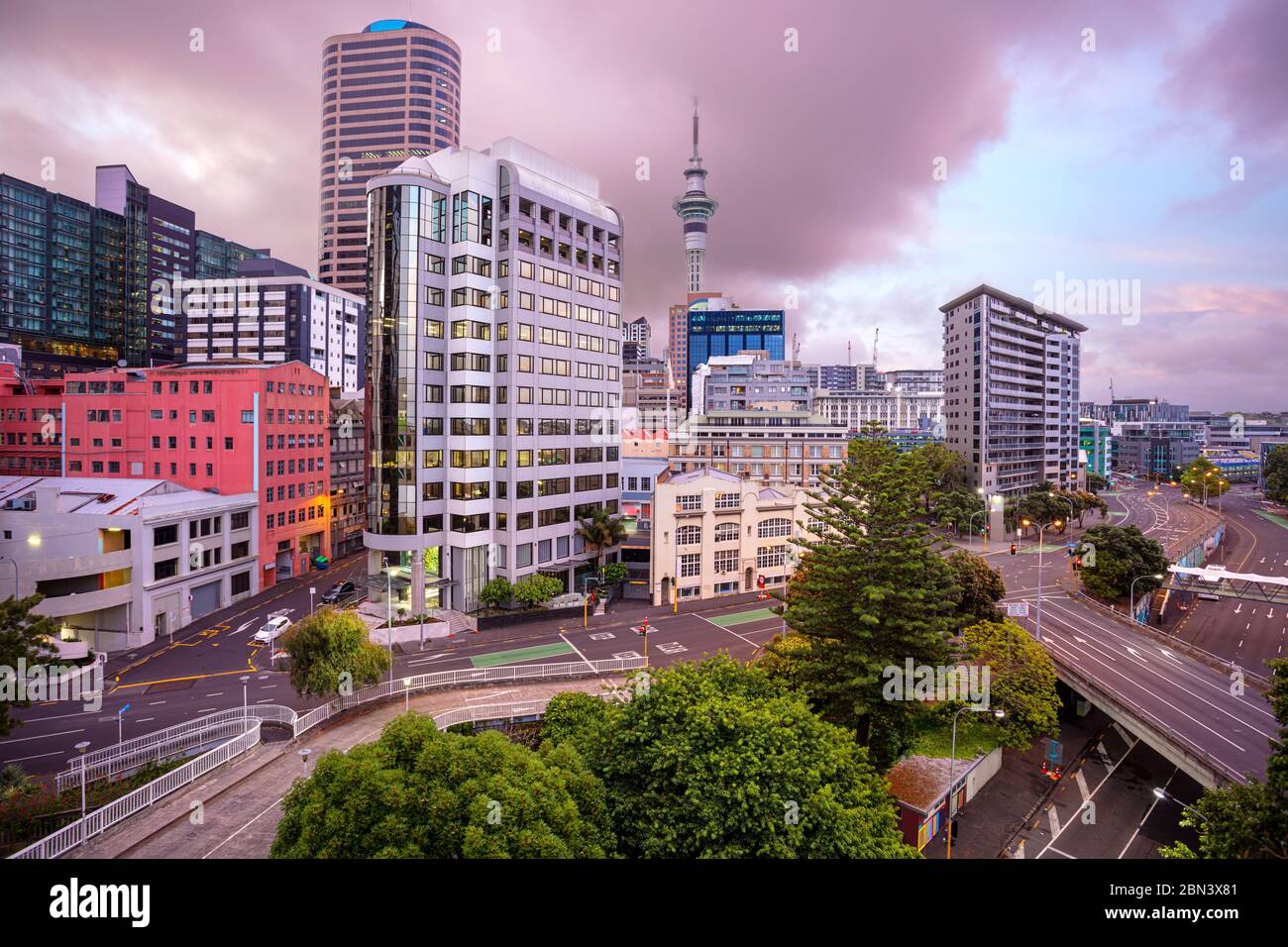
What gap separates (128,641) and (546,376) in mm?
34956

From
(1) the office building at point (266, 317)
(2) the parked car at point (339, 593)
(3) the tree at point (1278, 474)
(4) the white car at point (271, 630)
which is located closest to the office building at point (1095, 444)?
(3) the tree at point (1278, 474)

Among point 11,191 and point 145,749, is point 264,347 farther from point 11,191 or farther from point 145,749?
point 145,749

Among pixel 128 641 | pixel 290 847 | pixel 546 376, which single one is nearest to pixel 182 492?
pixel 128 641

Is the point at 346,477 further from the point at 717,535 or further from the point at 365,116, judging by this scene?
the point at 365,116

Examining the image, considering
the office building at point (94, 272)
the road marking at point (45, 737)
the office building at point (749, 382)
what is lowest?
the road marking at point (45, 737)

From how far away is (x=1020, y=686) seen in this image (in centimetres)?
3353

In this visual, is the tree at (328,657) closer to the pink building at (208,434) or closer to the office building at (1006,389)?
the pink building at (208,434)

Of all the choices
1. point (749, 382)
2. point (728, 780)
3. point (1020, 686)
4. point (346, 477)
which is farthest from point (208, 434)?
point (749, 382)

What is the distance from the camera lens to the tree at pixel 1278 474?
11594 centimetres

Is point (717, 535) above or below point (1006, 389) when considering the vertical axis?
below

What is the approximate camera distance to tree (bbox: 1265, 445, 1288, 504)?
4564 inches

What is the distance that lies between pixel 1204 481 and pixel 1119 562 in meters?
86.7

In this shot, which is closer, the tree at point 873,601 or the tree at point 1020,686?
the tree at point 873,601

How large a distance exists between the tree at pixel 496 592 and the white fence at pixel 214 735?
13.9m
